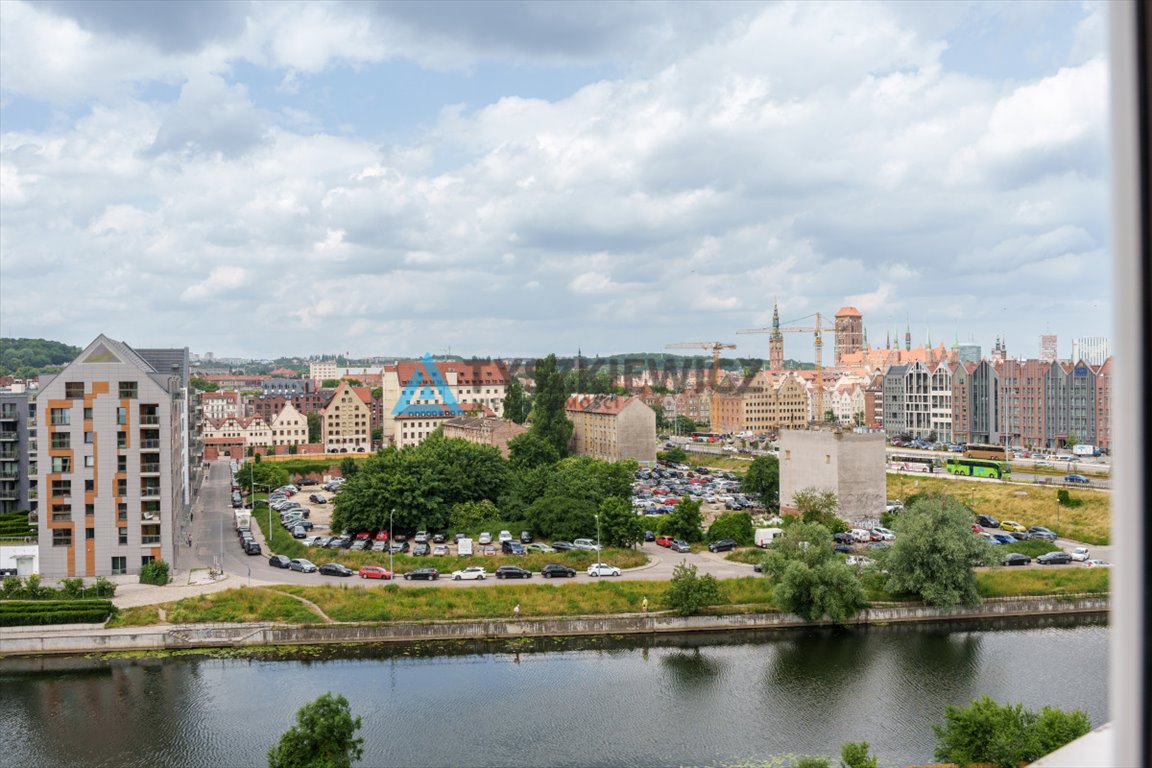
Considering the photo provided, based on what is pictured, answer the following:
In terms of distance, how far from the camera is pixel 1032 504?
17.6m

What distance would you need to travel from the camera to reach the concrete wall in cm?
1628

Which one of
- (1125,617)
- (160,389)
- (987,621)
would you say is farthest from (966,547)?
(1125,617)

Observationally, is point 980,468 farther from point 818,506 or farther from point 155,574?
→ point 155,574

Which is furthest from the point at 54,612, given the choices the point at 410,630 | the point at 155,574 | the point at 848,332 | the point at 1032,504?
the point at 848,332

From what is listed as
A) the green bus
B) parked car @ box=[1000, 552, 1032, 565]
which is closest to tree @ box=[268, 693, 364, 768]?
parked car @ box=[1000, 552, 1032, 565]

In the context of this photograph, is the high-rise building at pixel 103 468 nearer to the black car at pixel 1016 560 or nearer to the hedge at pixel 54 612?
the hedge at pixel 54 612

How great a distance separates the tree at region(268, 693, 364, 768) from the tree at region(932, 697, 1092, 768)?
4219mm

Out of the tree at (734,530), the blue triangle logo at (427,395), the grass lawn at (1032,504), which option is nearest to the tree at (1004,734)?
the tree at (734,530)

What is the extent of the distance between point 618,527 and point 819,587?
3.81m

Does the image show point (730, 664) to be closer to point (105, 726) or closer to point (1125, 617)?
point (105, 726)

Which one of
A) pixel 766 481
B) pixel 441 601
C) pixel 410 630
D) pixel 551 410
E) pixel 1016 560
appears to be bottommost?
pixel 410 630

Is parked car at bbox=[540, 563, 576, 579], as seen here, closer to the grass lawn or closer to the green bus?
the grass lawn

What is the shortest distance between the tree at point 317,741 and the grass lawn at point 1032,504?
13135mm

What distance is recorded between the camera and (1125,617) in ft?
2.87
